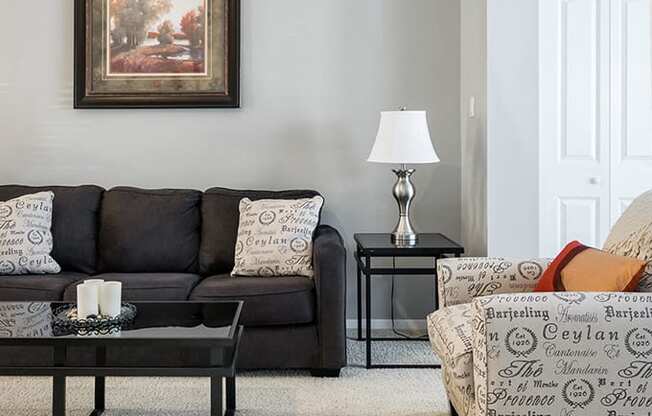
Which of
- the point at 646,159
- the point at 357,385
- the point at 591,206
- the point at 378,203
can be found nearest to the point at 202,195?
the point at 378,203

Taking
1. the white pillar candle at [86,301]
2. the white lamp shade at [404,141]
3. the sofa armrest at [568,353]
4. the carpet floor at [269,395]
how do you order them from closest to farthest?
the sofa armrest at [568,353] < the white pillar candle at [86,301] < the carpet floor at [269,395] < the white lamp shade at [404,141]

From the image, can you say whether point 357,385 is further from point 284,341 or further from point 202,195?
point 202,195

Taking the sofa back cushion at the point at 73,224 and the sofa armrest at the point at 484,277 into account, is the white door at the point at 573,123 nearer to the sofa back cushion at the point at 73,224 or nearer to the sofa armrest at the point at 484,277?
the sofa armrest at the point at 484,277

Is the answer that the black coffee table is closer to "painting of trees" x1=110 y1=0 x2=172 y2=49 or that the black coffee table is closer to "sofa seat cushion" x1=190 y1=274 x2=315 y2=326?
"sofa seat cushion" x1=190 y1=274 x2=315 y2=326

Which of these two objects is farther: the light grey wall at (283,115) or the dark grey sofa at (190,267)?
the light grey wall at (283,115)

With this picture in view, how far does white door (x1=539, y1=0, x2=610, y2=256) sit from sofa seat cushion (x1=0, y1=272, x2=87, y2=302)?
2387mm

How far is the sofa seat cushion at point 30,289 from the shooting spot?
326 centimetres

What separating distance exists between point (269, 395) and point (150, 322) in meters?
0.76

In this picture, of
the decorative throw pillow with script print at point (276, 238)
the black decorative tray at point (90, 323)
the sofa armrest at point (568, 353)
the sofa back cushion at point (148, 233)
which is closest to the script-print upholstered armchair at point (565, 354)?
the sofa armrest at point (568, 353)

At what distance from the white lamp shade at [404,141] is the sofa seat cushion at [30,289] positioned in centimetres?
155

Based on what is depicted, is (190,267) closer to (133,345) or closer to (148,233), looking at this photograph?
(148,233)

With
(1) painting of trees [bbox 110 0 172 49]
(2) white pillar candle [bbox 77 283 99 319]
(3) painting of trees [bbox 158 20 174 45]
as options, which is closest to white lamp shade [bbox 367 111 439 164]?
(3) painting of trees [bbox 158 20 174 45]

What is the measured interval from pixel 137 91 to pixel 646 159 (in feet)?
9.02

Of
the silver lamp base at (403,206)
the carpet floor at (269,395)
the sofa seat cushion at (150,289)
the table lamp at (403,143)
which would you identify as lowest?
the carpet floor at (269,395)
